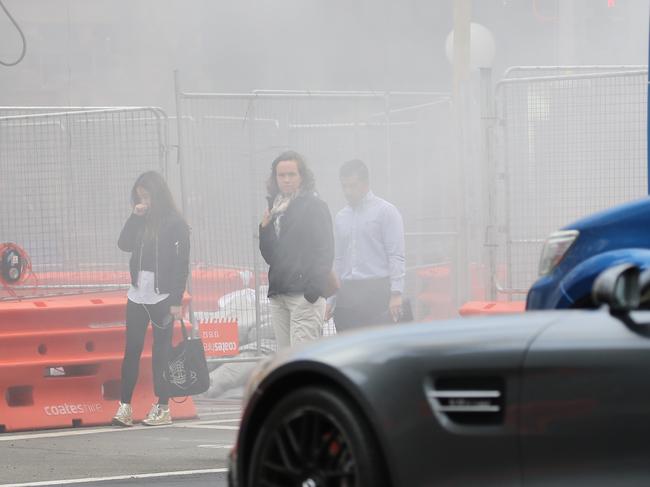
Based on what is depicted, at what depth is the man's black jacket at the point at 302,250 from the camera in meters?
9.14

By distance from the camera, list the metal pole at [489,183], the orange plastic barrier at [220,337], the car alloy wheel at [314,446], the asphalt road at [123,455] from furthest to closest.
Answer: the orange plastic barrier at [220,337] → the metal pole at [489,183] → the asphalt road at [123,455] → the car alloy wheel at [314,446]

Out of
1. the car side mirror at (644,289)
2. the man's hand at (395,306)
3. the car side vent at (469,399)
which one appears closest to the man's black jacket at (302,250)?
the man's hand at (395,306)

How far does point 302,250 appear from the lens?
9148 millimetres

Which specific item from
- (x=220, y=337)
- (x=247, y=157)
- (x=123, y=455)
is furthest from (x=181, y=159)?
(x=123, y=455)

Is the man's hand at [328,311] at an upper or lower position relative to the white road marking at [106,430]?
upper

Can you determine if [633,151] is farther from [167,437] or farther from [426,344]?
[426,344]

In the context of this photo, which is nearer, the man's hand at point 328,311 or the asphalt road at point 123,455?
the asphalt road at point 123,455

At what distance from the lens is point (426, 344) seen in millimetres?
4254

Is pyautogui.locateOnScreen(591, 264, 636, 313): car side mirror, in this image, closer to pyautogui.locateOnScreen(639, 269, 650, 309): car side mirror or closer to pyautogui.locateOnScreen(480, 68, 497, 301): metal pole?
pyautogui.locateOnScreen(639, 269, 650, 309): car side mirror

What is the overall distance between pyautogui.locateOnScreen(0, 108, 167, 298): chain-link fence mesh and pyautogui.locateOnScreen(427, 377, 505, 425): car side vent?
25.2ft

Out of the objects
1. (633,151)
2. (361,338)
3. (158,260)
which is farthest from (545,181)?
(361,338)

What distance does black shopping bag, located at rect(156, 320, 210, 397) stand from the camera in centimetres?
1065

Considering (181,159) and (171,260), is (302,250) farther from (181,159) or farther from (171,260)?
(181,159)

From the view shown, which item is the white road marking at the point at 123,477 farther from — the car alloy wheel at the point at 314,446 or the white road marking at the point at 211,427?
the car alloy wheel at the point at 314,446
